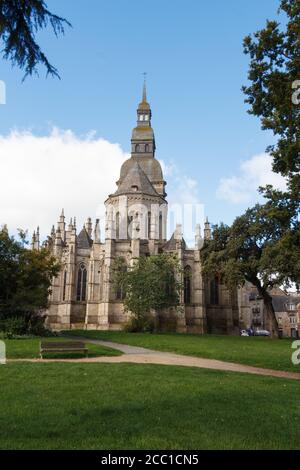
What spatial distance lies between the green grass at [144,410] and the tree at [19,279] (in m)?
17.0

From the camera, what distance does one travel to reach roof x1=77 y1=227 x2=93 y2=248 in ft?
178

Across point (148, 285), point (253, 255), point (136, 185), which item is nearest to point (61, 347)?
point (148, 285)

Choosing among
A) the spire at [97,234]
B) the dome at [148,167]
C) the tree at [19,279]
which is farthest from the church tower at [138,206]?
the tree at [19,279]

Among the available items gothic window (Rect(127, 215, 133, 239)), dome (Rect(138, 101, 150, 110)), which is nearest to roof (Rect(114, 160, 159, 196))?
gothic window (Rect(127, 215, 133, 239))

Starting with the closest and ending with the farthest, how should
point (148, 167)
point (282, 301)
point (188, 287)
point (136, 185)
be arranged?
1. point (188, 287)
2. point (136, 185)
3. point (148, 167)
4. point (282, 301)

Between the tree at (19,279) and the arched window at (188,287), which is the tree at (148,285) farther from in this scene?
the tree at (19,279)

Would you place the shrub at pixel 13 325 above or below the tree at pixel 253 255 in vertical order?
below

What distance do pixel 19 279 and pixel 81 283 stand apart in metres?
23.0

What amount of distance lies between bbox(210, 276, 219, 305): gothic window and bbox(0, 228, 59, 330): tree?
2660cm

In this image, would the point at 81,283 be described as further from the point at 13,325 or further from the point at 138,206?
the point at 13,325

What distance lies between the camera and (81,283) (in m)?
52.2

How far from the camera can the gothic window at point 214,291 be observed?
52.8m

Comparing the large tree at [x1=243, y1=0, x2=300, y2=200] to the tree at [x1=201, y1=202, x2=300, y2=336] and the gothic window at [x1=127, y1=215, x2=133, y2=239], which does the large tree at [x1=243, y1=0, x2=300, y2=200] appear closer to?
the tree at [x1=201, y1=202, x2=300, y2=336]
